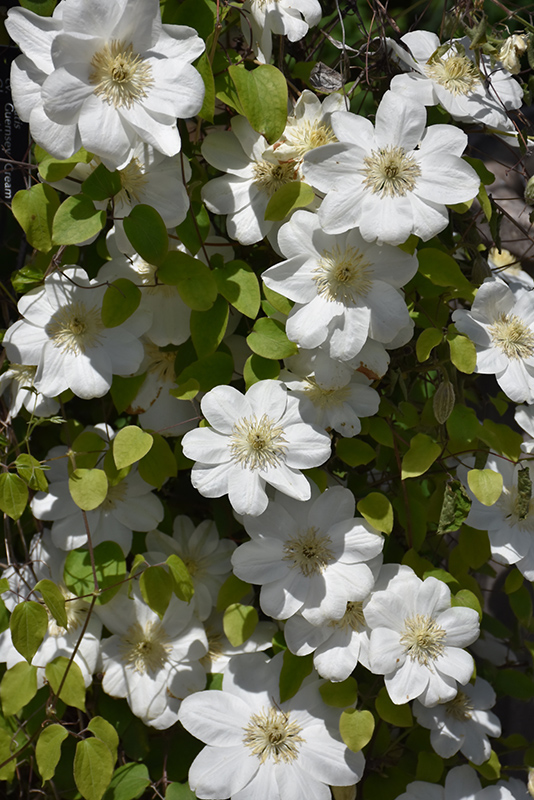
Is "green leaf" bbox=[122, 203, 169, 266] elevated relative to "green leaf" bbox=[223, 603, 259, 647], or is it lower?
elevated

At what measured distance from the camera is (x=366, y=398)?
2.51ft

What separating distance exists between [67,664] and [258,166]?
67 centimetres

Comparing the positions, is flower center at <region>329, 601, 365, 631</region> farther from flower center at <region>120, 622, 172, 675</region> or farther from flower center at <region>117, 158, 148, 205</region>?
flower center at <region>117, 158, 148, 205</region>

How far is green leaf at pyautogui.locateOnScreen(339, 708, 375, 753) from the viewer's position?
2.48 ft

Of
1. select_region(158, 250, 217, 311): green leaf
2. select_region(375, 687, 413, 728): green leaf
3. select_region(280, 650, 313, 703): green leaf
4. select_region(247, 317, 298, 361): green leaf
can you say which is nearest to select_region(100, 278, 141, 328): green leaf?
select_region(158, 250, 217, 311): green leaf

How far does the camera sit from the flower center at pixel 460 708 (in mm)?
900

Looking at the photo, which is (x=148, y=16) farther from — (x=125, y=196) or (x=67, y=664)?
(x=67, y=664)

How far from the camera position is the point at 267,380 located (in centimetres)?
74

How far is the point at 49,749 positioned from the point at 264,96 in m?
0.80

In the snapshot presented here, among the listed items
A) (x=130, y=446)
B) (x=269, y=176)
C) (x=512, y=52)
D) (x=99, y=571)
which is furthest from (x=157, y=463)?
(x=512, y=52)

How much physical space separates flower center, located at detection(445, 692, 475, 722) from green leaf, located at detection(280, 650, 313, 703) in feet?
0.83

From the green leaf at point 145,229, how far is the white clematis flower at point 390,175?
17 centimetres

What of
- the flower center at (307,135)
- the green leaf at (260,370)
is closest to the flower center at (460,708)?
the green leaf at (260,370)

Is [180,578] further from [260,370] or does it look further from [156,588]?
[260,370]
